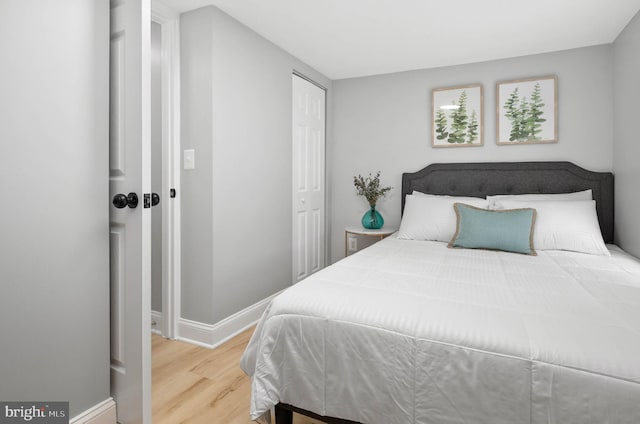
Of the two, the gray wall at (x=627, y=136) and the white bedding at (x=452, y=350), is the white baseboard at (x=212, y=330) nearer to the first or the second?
the white bedding at (x=452, y=350)

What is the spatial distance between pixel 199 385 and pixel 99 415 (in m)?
0.52

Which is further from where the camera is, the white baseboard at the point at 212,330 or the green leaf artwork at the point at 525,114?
the green leaf artwork at the point at 525,114

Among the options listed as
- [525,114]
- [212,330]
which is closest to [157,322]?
[212,330]

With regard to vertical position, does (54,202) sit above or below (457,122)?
below

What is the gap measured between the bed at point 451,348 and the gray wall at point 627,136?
35.9 inches

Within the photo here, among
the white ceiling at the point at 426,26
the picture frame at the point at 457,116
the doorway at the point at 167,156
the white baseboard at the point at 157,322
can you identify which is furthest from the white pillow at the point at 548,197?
the white baseboard at the point at 157,322

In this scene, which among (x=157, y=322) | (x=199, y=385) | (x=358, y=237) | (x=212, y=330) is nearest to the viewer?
(x=199, y=385)

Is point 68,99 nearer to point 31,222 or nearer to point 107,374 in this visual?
point 31,222

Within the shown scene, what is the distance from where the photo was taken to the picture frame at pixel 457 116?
3.40 metres

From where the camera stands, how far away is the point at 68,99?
1.39 meters

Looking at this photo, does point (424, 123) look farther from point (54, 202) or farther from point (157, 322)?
point (54, 202)

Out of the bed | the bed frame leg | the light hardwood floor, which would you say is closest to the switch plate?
the light hardwood floor

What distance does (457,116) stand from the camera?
11.4 feet

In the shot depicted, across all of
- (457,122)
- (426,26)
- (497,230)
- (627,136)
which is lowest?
(497,230)
